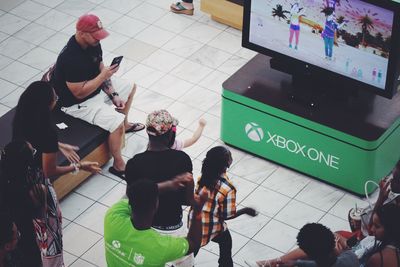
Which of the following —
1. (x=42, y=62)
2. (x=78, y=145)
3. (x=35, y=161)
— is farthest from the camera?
(x=42, y=62)

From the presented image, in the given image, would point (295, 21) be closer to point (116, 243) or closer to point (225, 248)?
point (225, 248)

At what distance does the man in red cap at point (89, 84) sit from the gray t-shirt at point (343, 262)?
9.58 feet

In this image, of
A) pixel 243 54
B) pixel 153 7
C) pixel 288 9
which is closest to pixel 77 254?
pixel 288 9

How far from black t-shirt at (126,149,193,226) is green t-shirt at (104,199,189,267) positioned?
2.41ft

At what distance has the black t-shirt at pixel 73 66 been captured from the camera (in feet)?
24.6

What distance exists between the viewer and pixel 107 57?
31.3ft

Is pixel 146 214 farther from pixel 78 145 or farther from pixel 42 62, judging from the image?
pixel 42 62

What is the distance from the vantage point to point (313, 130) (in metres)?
7.64

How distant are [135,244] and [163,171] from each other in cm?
96

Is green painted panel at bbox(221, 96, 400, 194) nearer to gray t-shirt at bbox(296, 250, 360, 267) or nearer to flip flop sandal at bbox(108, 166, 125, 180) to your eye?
flip flop sandal at bbox(108, 166, 125, 180)

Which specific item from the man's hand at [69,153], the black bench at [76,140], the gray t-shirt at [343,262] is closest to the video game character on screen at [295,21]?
the black bench at [76,140]

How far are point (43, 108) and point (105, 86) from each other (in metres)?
1.72

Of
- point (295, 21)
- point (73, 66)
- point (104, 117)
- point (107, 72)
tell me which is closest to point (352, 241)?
point (295, 21)

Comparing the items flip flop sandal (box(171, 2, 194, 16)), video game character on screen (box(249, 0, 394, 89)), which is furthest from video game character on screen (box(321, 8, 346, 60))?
flip flop sandal (box(171, 2, 194, 16))
